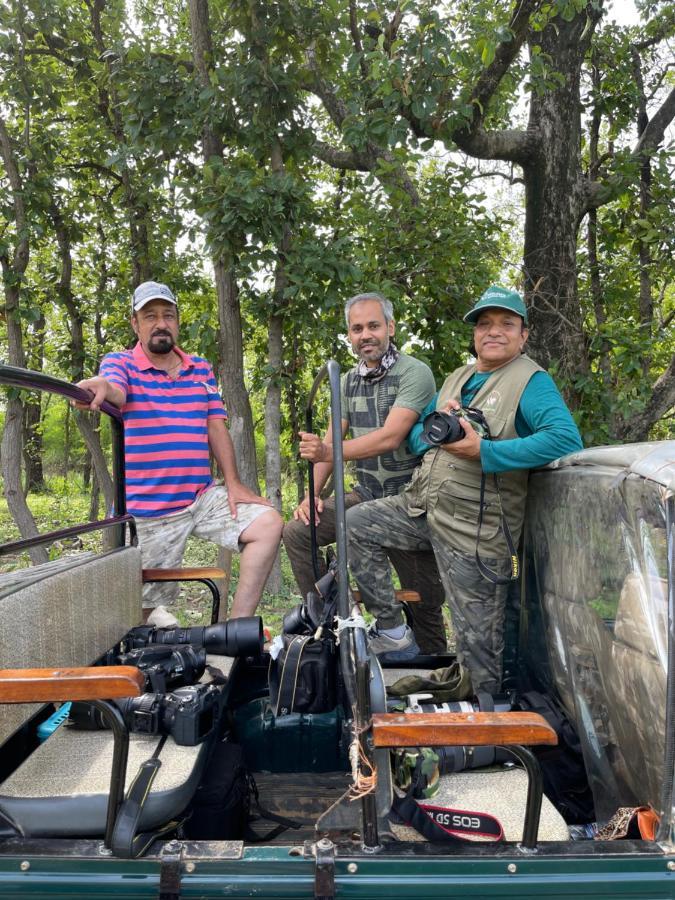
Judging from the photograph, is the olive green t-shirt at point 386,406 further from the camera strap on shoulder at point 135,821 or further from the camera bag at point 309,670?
the camera strap on shoulder at point 135,821

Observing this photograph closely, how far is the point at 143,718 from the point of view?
233 centimetres

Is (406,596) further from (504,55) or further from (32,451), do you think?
(32,451)

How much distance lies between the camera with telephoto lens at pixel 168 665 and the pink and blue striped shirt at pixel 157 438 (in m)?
1.23

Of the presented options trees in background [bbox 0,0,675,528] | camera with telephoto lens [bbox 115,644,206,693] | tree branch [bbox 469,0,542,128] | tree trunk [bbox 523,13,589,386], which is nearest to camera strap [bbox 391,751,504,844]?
camera with telephoto lens [bbox 115,644,206,693]

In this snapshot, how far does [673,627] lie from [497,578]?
1.22 m

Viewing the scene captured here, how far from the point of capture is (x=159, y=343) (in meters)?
3.93

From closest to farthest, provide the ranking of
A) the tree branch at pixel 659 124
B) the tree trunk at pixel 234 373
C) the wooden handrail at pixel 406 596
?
the wooden handrail at pixel 406 596
the tree trunk at pixel 234 373
the tree branch at pixel 659 124

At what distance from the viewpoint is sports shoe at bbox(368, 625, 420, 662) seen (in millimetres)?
3303

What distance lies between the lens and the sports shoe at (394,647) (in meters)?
3.30

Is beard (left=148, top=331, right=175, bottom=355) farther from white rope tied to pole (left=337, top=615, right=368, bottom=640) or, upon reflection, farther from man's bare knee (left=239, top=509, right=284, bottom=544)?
white rope tied to pole (left=337, top=615, right=368, bottom=640)

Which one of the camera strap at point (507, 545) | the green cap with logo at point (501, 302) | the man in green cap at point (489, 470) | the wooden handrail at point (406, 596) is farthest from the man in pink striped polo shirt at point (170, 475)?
the green cap with logo at point (501, 302)

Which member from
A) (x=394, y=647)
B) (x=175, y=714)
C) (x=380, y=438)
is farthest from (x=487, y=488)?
(x=175, y=714)

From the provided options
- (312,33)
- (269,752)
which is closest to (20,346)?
(312,33)

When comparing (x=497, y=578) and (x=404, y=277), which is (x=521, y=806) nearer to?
(x=497, y=578)
